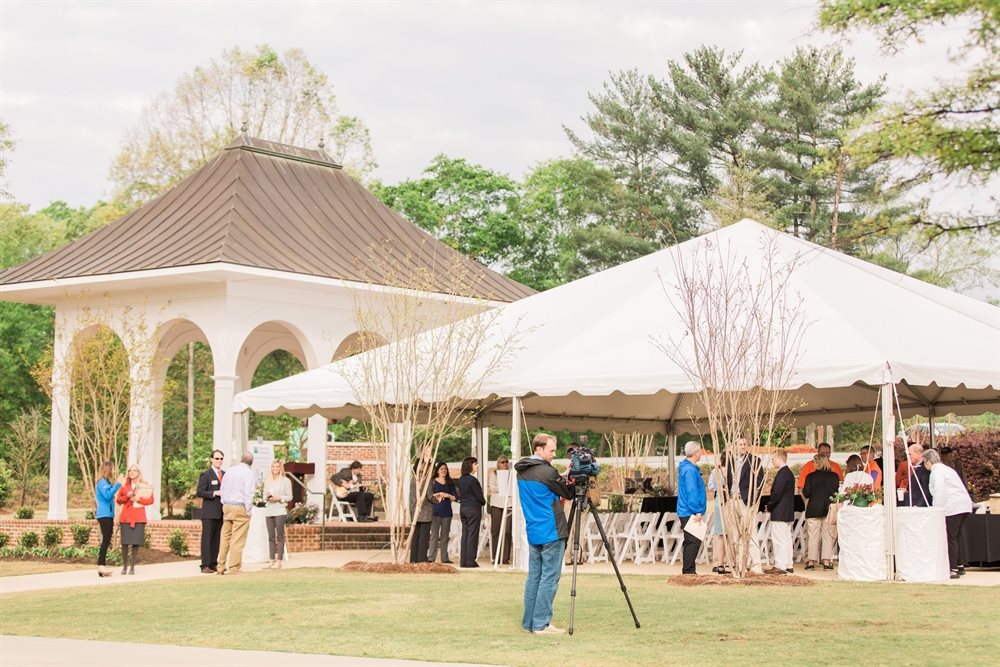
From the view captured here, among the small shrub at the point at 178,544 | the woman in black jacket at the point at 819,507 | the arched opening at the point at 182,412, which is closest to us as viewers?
the woman in black jacket at the point at 819,507

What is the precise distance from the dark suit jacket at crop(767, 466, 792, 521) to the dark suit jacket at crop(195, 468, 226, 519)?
24.2 ft

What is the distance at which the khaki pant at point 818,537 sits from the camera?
18.3 meters

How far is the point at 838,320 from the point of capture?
1742 centimetres

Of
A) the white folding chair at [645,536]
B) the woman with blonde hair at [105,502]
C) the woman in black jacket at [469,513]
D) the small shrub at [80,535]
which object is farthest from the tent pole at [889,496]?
the small shrub at [80,535]

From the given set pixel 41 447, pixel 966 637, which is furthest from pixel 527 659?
pixel 41 447

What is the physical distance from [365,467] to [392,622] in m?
21.0

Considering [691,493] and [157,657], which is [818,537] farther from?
[157,657]

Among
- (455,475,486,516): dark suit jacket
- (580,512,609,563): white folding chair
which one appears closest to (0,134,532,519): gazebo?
(455,475,486,516): dark suit jacket

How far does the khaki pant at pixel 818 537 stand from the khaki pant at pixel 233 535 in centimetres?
759

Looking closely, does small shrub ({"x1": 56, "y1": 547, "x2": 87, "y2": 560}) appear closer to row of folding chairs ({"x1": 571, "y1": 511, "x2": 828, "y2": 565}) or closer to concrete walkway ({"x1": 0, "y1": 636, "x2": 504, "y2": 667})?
row of folding chairs ({"x1": 571, "y1": 511, "x2": 828, "y2": 565})

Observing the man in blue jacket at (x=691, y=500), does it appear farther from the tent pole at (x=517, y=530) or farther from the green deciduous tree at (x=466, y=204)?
the green deciduous tree at (x=466, y=204)

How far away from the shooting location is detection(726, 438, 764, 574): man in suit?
15.6 metres

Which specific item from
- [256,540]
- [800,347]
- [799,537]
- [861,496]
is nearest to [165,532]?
[256,540]

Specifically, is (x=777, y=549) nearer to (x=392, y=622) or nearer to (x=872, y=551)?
(x=872, y=551)
